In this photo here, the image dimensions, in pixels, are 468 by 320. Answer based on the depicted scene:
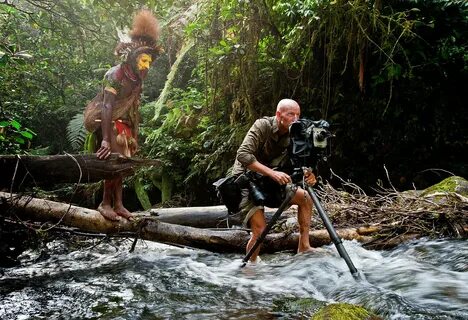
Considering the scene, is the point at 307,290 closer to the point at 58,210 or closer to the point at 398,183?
the point at 58,210

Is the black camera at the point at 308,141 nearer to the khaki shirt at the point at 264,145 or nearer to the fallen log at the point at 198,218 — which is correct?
the khaki shirt at the point at 264,145

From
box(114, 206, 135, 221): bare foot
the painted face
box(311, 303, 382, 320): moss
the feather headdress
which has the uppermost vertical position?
the feather headdress

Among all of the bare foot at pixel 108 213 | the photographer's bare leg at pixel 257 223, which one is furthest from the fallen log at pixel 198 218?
the photographer's bare leg at pixel 257 223

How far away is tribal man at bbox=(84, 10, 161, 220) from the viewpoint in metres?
4.40

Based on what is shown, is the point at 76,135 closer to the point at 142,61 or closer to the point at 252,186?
the point at 142,61

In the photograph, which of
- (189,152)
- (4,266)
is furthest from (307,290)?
(189,152)

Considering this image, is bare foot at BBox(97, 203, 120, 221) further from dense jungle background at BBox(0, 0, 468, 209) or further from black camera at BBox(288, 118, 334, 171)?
black camera at BBox(288, 118, 334, 171)

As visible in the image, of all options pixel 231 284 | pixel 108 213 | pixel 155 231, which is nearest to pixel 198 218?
pixel 155 231

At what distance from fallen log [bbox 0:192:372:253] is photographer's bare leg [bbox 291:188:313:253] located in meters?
0.41

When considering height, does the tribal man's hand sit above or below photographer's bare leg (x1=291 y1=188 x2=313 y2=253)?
above

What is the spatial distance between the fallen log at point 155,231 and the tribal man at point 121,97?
0.15 metres

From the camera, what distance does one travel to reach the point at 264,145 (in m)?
3.98

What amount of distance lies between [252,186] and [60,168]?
1.92 m

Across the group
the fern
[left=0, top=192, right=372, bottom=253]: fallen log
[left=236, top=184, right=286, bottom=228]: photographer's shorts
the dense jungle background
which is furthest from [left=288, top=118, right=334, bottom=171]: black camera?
the fern
